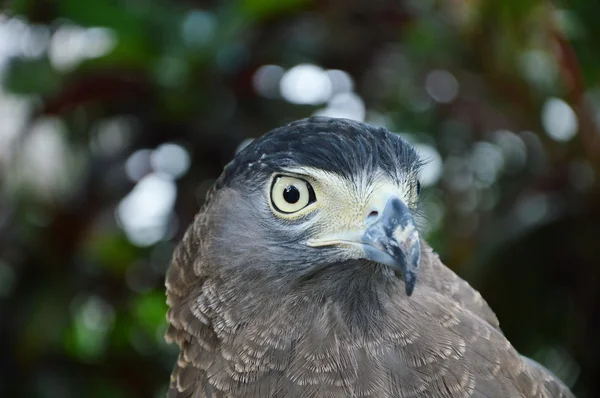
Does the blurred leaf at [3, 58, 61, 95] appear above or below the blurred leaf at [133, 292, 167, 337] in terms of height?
above

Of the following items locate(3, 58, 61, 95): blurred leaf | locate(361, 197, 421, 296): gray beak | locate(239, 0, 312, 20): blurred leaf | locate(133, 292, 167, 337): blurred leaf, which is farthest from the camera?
locate(133, 292, 167, 337): blurred leaf

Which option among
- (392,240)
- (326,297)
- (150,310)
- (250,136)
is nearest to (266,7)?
(250,136)

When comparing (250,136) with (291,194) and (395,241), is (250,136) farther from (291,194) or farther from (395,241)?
(395,241)

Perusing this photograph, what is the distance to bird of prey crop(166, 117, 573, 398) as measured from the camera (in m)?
1.67

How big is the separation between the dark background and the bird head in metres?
1.27

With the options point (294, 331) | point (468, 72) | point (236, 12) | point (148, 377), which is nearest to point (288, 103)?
point (236, 12)

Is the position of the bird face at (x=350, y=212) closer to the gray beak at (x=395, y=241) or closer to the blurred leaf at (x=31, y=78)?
the gray beak at (x=395, y=241)

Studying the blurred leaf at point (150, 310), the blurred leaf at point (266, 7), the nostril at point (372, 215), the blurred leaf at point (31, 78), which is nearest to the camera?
the nostril at point (372, 215)

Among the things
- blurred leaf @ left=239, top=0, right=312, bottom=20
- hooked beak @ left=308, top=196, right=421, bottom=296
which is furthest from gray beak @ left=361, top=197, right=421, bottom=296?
blurred leaf @ left=239, top=0, right=312, bottom=20

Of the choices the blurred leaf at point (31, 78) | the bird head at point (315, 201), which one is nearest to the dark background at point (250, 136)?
the blurred leaf at point (31, 78)

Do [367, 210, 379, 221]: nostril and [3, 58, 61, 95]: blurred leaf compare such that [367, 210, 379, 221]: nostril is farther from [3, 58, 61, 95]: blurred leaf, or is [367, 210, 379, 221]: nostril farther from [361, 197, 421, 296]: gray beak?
[3, 58, 61, 95]: blurred leaf

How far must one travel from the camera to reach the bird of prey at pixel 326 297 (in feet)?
5.47

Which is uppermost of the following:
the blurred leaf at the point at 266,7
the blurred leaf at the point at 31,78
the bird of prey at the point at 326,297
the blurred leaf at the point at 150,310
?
the blurred leaf at the point at 266,7

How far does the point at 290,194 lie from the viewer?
5.71 feet
